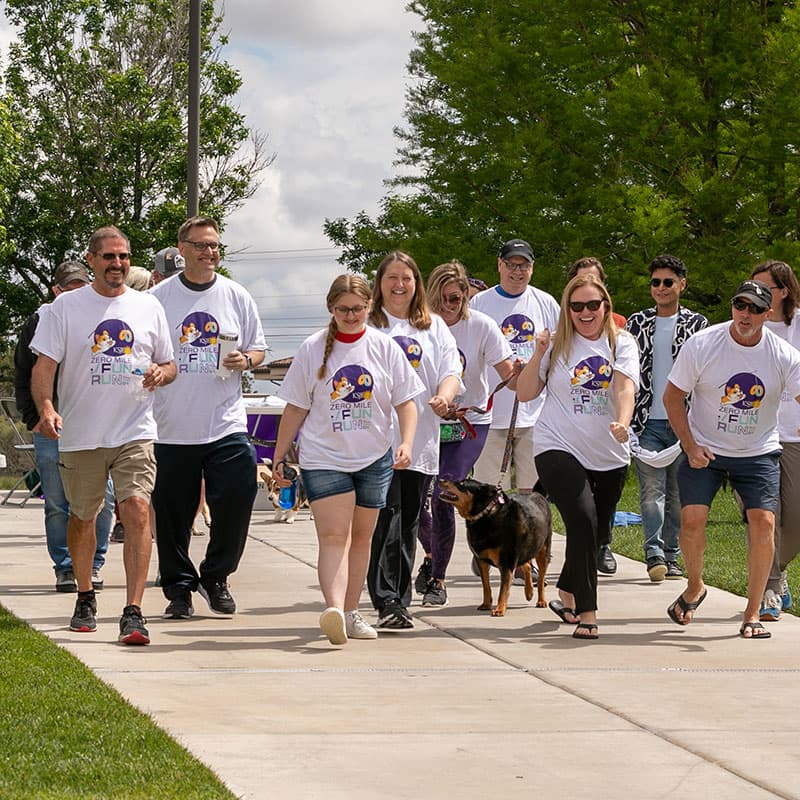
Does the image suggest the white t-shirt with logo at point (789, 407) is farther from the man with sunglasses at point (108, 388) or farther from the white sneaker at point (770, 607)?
the man with sunglasses at point (108, 388)

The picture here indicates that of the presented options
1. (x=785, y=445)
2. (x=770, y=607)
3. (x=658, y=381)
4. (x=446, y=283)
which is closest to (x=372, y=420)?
(x=446, y=283)

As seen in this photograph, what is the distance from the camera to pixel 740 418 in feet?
29.9

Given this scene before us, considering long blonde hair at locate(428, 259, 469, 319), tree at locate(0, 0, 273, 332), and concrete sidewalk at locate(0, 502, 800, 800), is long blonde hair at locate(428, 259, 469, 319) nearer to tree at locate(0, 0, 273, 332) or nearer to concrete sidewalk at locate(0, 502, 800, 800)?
concrete sidewalk at locate(0, 502, 800, 800)

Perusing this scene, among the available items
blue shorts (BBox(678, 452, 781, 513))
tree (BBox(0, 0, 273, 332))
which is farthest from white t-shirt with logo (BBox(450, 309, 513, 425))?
tree (BBox(0, 0, 273, 332))

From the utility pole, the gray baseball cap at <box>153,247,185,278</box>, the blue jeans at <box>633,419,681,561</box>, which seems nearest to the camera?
the blue jeans at <box>633,419,681,561</box>

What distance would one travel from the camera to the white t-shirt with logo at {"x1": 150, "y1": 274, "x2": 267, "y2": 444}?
9.56 m

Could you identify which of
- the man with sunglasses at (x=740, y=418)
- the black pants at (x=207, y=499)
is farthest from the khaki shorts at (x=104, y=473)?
the man with sunglasses at (x=740, y=418)

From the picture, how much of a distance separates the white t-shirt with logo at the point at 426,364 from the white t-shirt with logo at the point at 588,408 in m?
0.71

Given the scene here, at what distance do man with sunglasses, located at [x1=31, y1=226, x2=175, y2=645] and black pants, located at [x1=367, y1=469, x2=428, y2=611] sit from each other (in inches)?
52.4

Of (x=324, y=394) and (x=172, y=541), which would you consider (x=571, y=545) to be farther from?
(x=172, y=541)

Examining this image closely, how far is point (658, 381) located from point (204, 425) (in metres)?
3.47

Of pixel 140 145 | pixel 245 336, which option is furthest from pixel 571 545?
pixel 140 145

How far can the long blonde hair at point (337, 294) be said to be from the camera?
876 cm

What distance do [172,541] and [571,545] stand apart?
237 cm
